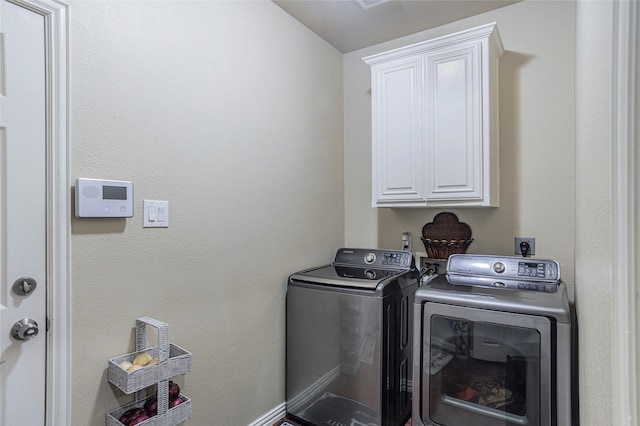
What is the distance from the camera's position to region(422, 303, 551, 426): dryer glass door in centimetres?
144

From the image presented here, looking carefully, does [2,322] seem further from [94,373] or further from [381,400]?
[381,400]

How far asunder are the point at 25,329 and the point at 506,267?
2206mm

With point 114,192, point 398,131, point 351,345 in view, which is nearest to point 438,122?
point 398,131

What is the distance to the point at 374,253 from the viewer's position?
7.91 feet

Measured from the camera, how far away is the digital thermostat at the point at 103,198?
49.7 inches

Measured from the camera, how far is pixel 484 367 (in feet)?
5.21

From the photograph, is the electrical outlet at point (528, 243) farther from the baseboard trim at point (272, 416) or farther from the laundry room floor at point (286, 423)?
the baseboard trim at point (272, 416)

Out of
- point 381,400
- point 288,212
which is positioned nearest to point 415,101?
point 288,212

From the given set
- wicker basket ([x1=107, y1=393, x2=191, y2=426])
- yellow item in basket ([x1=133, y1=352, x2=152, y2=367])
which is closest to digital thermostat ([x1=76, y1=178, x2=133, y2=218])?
yellow item in basket ([x1=133, y1=352, x2=152, y2=367])

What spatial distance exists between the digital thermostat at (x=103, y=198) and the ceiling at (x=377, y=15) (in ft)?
5.13

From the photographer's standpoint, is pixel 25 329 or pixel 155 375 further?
pixel 155 375

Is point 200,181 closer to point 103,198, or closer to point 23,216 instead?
point 103,198

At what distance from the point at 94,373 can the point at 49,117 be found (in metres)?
0.97

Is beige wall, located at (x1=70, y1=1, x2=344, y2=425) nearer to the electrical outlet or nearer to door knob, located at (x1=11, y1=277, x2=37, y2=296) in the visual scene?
door knob, located at (x1=11, y1=277, x2=37, y2=296)
